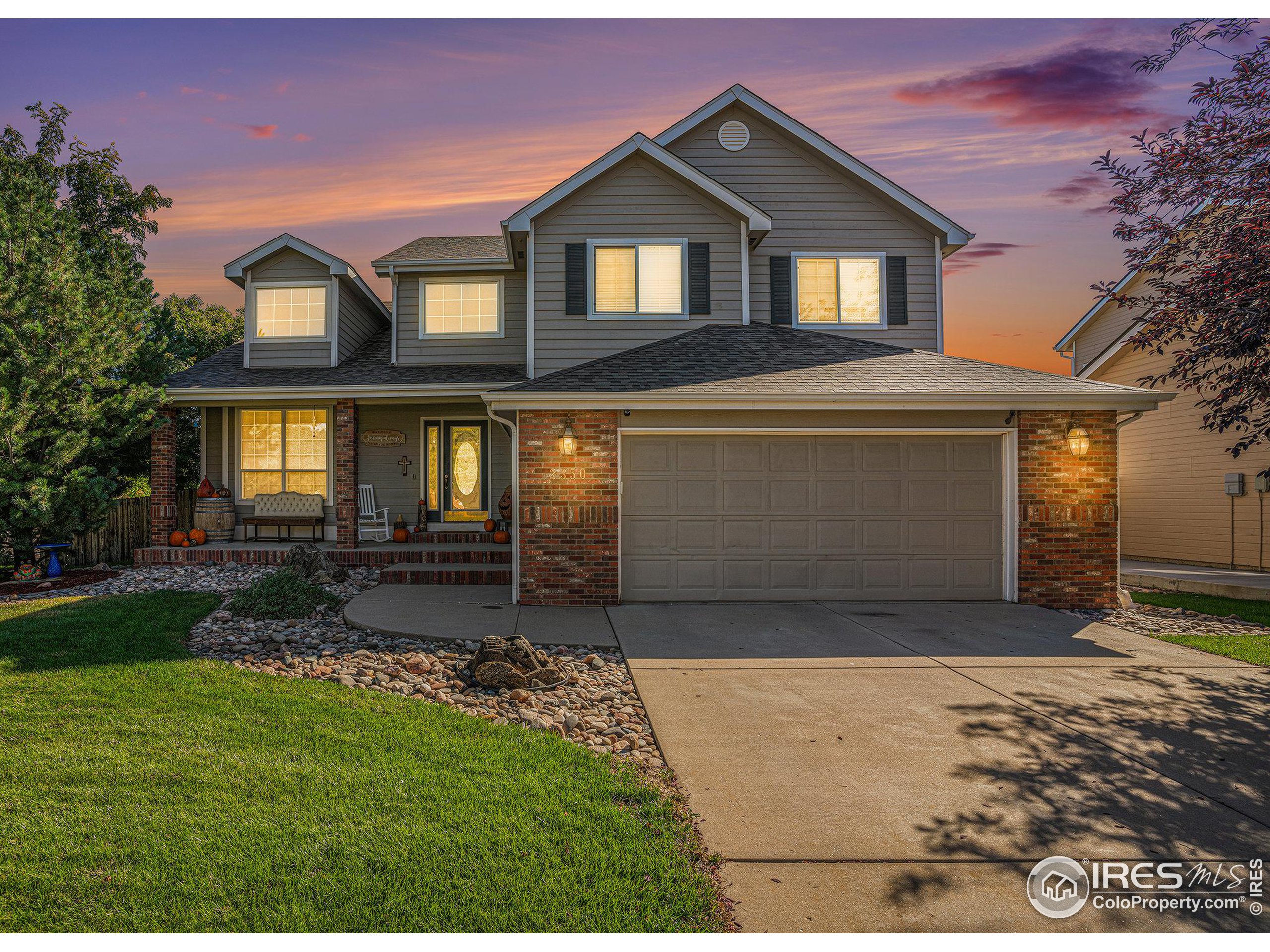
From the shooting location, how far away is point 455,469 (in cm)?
1404

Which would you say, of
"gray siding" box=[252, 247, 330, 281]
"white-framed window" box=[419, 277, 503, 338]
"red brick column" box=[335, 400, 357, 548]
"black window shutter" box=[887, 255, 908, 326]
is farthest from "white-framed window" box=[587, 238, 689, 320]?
"gray siding" box=[252, 247, 330, 281]

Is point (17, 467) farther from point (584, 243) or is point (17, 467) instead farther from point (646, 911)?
point (646, 911)

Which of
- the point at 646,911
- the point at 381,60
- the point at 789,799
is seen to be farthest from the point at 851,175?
the point at 646,911

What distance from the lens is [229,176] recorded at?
539 inches

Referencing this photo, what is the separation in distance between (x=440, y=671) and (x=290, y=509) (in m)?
9.05

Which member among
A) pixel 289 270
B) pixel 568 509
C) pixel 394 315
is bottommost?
pixel 568 509

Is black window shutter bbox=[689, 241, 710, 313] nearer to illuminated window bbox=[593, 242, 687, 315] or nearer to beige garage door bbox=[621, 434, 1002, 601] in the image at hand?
illuminated window bbox=[593, 242, 687, 315]

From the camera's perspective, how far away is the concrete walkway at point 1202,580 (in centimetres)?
1095

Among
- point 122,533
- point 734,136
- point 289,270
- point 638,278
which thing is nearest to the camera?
point 638,278

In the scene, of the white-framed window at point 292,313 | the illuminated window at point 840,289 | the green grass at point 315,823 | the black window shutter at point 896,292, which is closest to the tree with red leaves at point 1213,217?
the black window shutter at point 896,292

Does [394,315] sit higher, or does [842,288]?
[842,288]

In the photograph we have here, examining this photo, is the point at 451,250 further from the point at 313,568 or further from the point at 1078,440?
the point at 1078,440

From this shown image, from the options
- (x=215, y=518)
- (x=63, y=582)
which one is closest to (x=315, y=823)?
(x=63, y=582)
